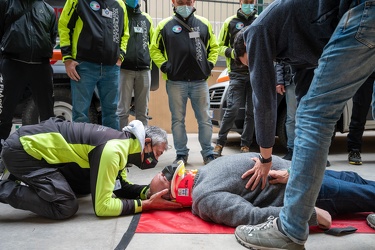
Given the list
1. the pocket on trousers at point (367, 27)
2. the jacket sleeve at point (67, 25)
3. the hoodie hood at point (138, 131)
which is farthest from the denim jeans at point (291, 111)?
the pocket on trousers at point (367, 27)

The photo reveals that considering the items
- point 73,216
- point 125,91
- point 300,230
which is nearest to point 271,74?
point 300,230

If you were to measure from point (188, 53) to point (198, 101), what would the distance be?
0.47 metres

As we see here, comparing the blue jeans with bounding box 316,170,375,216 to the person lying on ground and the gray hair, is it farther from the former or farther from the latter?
the gray hair

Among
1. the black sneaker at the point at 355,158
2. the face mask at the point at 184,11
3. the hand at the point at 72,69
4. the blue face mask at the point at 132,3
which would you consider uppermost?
the blue face mask at the point at 132,3

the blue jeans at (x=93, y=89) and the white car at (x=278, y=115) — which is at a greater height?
the blue jeans at (x=93, y=89)

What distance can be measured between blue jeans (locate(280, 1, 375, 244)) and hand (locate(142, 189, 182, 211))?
100 centimetres

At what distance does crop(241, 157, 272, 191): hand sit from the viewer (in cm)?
185

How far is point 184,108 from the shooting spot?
3.75 metres

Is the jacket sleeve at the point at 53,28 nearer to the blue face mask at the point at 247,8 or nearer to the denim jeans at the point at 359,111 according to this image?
the blue face mask at the point at 247,8

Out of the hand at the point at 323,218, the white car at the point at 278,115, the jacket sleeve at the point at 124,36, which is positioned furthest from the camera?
the white car at the point at 278,115

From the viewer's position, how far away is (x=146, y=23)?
3.96 meters

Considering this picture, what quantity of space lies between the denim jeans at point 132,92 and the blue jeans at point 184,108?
265mm

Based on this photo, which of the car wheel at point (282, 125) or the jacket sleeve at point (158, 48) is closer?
the jacket sleeve at point (158, 48)

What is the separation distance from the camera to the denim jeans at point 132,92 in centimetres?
379
